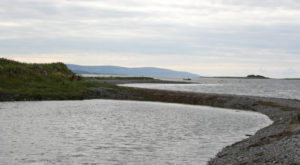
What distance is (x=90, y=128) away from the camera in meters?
35.4

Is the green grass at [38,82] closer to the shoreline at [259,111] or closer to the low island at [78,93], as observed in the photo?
the low island at [78,93]

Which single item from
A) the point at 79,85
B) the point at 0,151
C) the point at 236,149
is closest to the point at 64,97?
the point at 79,85

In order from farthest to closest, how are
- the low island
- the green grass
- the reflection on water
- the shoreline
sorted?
the green grass → the low island → the reflection on water → the shoreline

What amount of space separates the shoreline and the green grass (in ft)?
8.53

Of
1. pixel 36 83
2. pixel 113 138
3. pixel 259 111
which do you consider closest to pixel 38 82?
pixel 36 83

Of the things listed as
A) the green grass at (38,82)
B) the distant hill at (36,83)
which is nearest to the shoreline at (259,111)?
the distant hill at (36,83)

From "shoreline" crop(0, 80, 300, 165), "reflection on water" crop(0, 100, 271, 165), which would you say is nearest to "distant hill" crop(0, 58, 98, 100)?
"shoreline" crop(0, 80, 300, 165)

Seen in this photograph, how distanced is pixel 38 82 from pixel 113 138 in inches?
2154

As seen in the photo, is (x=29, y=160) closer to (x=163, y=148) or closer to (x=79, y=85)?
(x=163, y=148)

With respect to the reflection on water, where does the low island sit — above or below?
above

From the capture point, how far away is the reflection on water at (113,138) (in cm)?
2272

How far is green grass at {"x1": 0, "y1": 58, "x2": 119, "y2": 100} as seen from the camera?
71.0m

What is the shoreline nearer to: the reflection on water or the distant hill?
the distant hill

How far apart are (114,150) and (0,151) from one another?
799cm
